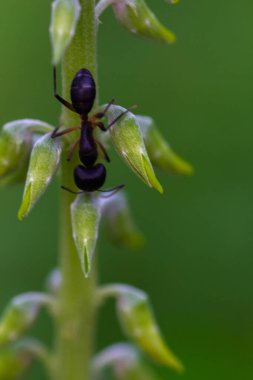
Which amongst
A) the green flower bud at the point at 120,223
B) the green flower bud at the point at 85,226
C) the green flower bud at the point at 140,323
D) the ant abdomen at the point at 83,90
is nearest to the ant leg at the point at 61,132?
the ant abdomen at the point at 83,90

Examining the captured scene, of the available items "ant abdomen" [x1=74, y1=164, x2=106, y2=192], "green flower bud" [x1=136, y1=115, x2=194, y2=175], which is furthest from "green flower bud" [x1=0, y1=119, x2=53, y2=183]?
"green flower bud" [x1=136, y1=115, x2=194, y2=175]

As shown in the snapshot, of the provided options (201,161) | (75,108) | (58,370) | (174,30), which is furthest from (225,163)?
(75,108)

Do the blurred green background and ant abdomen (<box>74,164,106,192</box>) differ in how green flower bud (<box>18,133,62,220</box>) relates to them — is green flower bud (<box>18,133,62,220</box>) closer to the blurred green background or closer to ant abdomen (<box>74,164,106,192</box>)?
ant abdomen (<box>74,164,106,192</box>)

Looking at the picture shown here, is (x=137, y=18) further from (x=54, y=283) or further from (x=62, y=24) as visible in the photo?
(x=54, y=283)

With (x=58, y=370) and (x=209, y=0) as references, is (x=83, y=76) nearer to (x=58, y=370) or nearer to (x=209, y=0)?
(x=58, y=370)

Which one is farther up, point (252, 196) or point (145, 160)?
point (145, 160)

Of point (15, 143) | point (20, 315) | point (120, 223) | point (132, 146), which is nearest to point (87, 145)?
point (132, 146)

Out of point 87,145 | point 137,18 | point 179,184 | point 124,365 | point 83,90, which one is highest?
point 137,18
